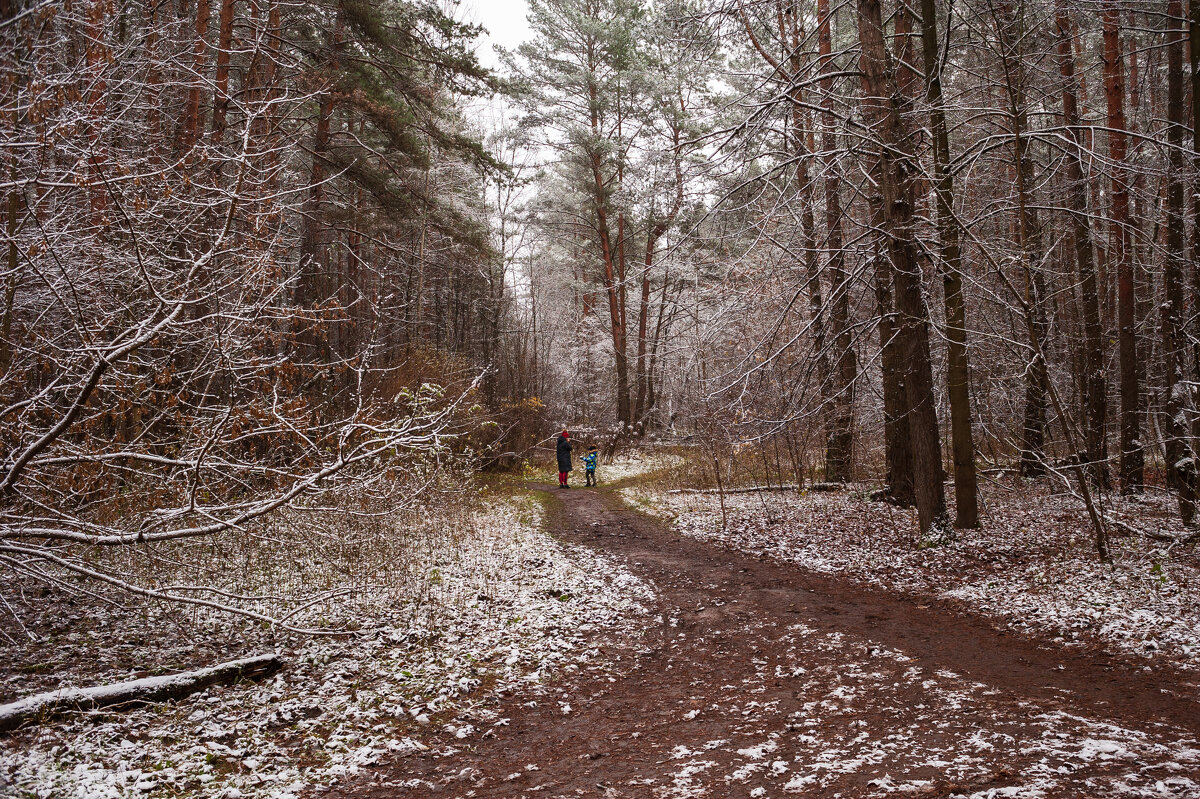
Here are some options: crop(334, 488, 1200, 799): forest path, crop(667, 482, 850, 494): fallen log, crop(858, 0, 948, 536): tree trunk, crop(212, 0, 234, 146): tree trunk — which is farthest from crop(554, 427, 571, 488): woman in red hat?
crop(334, 488, 1200, 799): forest path

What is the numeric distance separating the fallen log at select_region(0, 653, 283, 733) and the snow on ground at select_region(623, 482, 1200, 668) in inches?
264

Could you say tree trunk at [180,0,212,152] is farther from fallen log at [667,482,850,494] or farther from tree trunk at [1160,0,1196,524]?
tree trunk at [1160,0,1196,524]

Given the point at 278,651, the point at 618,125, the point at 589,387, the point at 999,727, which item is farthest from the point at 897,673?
the point at 589,387

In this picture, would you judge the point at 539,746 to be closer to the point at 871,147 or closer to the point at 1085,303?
the point at 871,147

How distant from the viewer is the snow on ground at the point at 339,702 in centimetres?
364

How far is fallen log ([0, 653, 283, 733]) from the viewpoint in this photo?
398 centimetres

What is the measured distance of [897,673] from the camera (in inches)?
190

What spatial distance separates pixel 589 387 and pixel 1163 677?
31744mm

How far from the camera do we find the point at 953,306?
8.69 m

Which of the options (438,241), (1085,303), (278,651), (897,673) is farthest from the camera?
(438,241)

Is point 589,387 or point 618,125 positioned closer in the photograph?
point 618,125

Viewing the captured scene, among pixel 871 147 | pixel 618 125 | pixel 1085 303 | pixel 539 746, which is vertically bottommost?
pixel 539 746

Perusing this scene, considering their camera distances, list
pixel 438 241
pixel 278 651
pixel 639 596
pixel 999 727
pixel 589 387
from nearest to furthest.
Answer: pixel 999 727 < pixel 278 651 < pixel 639 596 < pixel 438 241 < pixel 589 387

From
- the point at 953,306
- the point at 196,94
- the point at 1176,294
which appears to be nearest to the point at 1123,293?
the point at 1176,294
